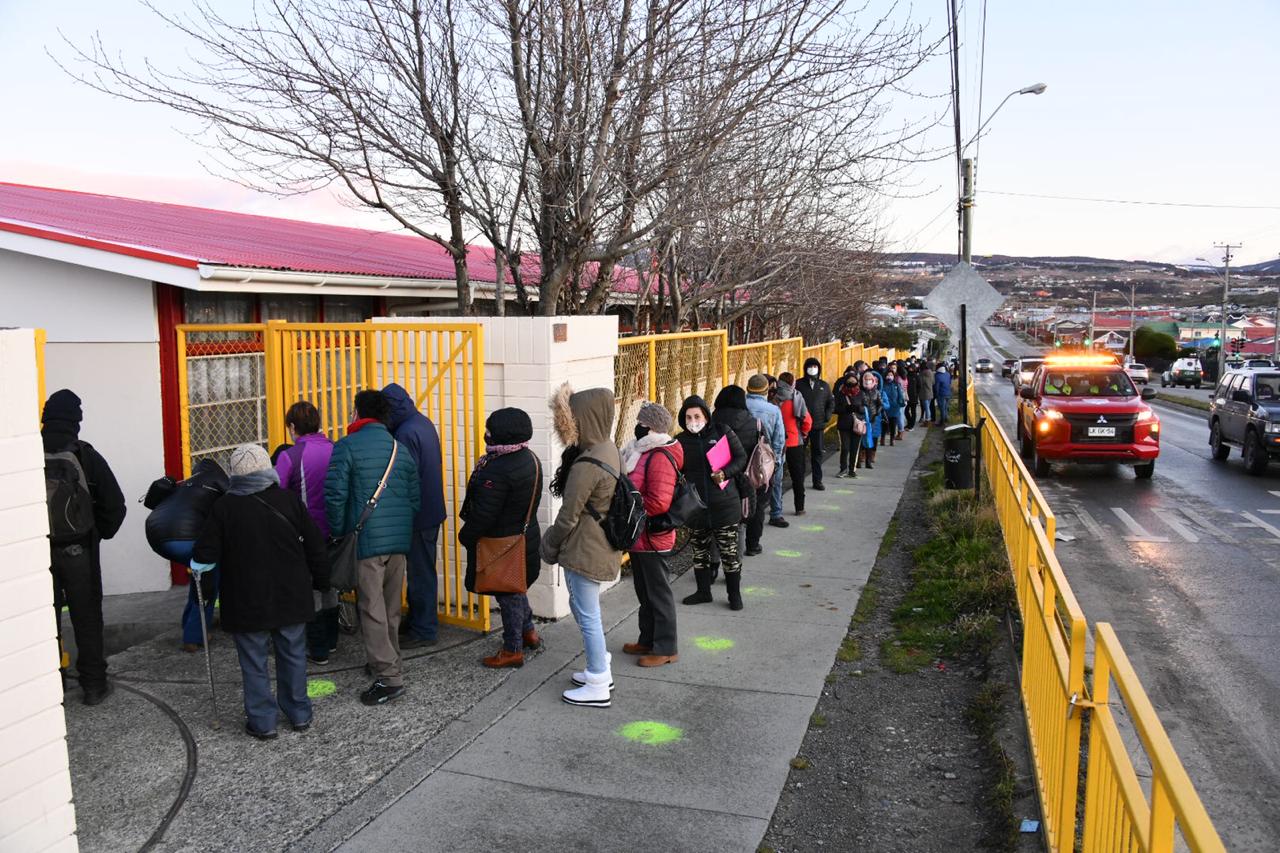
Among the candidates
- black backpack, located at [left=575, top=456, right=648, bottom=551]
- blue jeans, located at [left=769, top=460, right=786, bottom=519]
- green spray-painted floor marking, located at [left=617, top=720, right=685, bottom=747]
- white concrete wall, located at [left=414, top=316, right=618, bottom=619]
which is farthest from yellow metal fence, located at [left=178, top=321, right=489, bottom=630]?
blue jeans, located at [left=769, top=460, right=786, bottom=519]

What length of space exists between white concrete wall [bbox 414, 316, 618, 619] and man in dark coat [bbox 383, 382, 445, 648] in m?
0.72

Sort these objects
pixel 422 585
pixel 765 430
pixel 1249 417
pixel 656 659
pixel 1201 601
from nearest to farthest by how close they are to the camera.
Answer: pixel 656 659 < pixel 422 585 < pixel 1201 601 < pixel 765 430 < pixel 1249 417

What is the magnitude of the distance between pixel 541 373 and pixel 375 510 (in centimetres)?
167

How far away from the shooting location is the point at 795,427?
1158cm

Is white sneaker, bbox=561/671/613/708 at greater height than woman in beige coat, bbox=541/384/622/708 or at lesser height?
lesser

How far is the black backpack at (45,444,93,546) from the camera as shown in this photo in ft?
18.3

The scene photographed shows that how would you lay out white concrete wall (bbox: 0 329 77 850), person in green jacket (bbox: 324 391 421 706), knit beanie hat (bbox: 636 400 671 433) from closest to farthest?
white concrete wall (bbox: 0 329 77 850) → person in green jacket (bbox: 324 391 421 706) → knit beanie hat (bbox: 636 400 671 433)

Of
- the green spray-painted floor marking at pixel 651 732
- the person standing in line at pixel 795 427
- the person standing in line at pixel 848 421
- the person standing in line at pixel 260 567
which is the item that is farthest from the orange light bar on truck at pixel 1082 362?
the person standing in line at pixel 260 567

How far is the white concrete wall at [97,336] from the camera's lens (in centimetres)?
848

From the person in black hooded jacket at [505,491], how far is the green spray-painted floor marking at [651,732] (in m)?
1.15

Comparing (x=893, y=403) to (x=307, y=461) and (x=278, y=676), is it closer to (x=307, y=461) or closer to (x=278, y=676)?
(x=307, y=461)

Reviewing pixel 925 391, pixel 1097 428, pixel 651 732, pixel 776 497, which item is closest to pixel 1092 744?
pixel 651 732

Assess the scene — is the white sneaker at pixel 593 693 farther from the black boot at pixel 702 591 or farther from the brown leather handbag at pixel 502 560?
the black boot at pixel 702 591

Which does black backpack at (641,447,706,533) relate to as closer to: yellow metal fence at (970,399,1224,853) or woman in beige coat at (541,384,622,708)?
woman in beige coat at (541,384,622,708)
